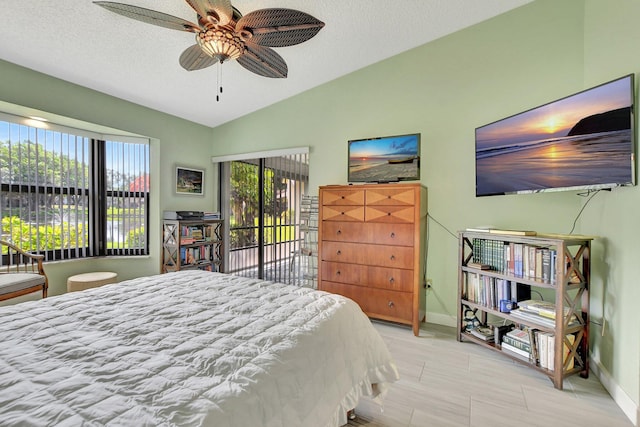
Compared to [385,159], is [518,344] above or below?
below

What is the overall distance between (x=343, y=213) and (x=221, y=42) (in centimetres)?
187

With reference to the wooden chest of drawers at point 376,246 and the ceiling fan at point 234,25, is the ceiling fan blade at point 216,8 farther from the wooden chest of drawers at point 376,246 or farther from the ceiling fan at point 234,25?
the wooden chest of drawers at point 376,246

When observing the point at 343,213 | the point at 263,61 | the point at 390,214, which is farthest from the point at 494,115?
the point at 263,61

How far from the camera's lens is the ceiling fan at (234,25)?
154cm

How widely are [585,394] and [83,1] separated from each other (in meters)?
4.34

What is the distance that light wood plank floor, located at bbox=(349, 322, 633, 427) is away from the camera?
A: 5.26ft

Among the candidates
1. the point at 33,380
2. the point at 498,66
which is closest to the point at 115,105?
the point at 33,380

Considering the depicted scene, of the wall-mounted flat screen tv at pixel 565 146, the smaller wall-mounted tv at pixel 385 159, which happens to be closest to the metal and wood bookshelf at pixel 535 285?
the wall-mounted flat screen tv at pixel 565 146

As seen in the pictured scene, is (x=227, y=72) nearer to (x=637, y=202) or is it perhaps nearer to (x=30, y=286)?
(x=30, y=286)

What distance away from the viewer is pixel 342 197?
119 inches

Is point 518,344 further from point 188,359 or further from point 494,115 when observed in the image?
point 188,359

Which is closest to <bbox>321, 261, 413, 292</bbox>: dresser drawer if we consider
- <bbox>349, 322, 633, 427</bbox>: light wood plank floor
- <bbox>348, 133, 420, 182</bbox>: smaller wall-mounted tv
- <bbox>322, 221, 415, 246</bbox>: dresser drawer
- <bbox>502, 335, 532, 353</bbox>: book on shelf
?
<bbox>322, 221, 415, 246</bbox>: dresser drawer

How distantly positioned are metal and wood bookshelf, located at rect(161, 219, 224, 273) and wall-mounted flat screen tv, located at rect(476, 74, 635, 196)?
138 inches

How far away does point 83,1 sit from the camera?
1.99m
